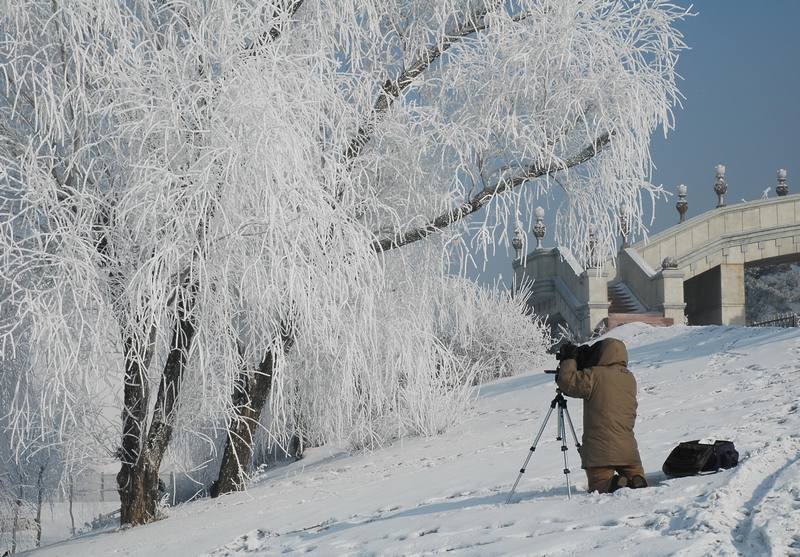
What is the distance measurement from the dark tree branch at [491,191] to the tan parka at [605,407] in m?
4.78

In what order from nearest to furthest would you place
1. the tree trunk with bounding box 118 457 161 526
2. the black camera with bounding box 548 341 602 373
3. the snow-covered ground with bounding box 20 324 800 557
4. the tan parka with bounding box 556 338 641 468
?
the snow-covered ground with bounding box 20 324 800 557 → the tan parka with bounding box 556 338 641 468 → the black camera with bounding box 548 341 602 373 → the tree trunk with bounding box 118 457 161 526

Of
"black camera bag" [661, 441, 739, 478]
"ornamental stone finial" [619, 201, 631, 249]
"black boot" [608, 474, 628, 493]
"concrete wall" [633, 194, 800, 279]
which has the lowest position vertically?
"black boot" [608, 474, 628, 493]

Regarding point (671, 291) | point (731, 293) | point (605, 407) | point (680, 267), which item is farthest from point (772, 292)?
point (605, 407)

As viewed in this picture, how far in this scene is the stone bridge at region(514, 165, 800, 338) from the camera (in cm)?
2956

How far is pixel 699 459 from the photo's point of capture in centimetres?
763

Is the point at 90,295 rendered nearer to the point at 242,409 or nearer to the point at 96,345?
the point at 96,345

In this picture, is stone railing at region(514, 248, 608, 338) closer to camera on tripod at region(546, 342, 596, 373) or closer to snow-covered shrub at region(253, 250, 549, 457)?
snow-covered shrub at region(253, 250, 549, 457)

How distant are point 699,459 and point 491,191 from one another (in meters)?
5.19

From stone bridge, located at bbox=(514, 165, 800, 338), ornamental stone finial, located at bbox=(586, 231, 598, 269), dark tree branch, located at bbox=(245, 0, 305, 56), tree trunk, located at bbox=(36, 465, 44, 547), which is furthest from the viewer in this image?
stone bridge, located at bbox=(514, 165, 800, 338)

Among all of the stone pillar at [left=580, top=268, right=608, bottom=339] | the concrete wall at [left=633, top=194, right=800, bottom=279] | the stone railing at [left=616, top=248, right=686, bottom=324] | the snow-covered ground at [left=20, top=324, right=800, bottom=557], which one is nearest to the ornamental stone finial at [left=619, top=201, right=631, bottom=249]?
the snow-covered ground at [left=20, top=324, right=800, bottom=557]

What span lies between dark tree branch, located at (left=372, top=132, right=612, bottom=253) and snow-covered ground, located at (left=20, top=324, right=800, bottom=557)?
8.57 feet

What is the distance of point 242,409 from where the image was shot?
12.7 m

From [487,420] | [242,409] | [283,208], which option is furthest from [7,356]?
[487,420]

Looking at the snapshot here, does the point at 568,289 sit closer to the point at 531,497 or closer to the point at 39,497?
the point at 39,497
